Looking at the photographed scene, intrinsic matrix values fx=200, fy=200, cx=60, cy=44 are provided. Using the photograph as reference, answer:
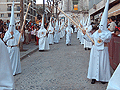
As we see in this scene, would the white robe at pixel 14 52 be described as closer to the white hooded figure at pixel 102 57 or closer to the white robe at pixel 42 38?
the white hooded figure at pixel 102 57

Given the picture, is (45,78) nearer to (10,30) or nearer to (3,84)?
(10,30)

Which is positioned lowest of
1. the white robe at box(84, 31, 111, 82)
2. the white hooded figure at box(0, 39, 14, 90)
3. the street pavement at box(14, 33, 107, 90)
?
the street pavement at box(14, 33, 107, 90)

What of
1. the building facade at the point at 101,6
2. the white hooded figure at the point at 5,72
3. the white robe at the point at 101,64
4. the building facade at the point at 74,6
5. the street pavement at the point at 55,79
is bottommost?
the street pavement at the point at 55,79

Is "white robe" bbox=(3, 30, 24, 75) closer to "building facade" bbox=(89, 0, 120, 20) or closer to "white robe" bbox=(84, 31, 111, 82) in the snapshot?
"white robe" bbox=(84, 31, 111, 82)

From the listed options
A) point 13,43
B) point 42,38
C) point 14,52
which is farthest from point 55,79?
point 42,38

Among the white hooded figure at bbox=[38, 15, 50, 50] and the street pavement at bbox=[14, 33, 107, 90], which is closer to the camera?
the street pavement at bbox=[14, 33, 107, 90]

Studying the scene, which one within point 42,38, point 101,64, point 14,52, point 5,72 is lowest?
point 101,64

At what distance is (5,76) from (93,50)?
4.47 metres

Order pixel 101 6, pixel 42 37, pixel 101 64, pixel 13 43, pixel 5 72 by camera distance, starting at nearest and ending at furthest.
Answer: pixel 5 72
pixel 101 64
pixel 13 43
pixel 42 37
pixel 101 6

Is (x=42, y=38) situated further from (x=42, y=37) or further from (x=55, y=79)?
(x=55, y=79)

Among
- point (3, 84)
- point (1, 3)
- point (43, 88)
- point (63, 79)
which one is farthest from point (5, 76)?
point (1, 3)

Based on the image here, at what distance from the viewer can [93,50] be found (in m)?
6.28

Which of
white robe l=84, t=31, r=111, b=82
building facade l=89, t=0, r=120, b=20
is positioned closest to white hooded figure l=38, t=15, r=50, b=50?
building facade l=89, t=0, r=120, b=20

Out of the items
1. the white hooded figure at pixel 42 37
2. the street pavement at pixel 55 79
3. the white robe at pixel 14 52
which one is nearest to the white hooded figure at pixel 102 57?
the street pavement at pixel 55 79
